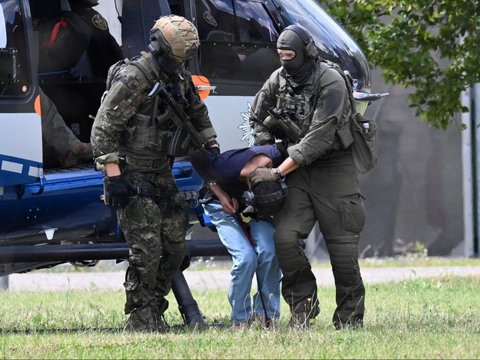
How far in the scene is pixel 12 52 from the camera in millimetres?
8977

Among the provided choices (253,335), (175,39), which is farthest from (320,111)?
(253,335)

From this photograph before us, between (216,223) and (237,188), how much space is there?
0.36 m

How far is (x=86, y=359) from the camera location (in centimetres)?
705

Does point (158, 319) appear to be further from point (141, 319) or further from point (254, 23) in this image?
point (254, 23)

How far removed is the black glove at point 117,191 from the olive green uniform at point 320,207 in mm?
1009

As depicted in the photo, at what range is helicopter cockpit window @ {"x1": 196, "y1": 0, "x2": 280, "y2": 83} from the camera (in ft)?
32.8

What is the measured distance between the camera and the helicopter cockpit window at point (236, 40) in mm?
9992

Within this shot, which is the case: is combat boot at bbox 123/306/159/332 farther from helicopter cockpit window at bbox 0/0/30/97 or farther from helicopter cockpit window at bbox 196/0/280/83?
helicopter cockpit window at bbox 196/0/280/83

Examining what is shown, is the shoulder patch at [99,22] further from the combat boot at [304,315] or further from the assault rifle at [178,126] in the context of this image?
the combat boot at [304,315]

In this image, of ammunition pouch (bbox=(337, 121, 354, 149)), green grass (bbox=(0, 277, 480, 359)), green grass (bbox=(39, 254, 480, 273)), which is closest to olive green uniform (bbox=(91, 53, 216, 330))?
green grass (bbox=(0, 277, 480, 359))

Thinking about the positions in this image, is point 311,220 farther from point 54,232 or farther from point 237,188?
point 54,232

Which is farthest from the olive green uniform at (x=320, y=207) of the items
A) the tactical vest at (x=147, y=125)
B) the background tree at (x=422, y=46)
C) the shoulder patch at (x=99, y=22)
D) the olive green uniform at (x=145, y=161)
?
the background tree at (x=422, y=46)

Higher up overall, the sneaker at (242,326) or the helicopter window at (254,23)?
the helicopter window at (254,23)

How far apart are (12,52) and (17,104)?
1.09 feet
